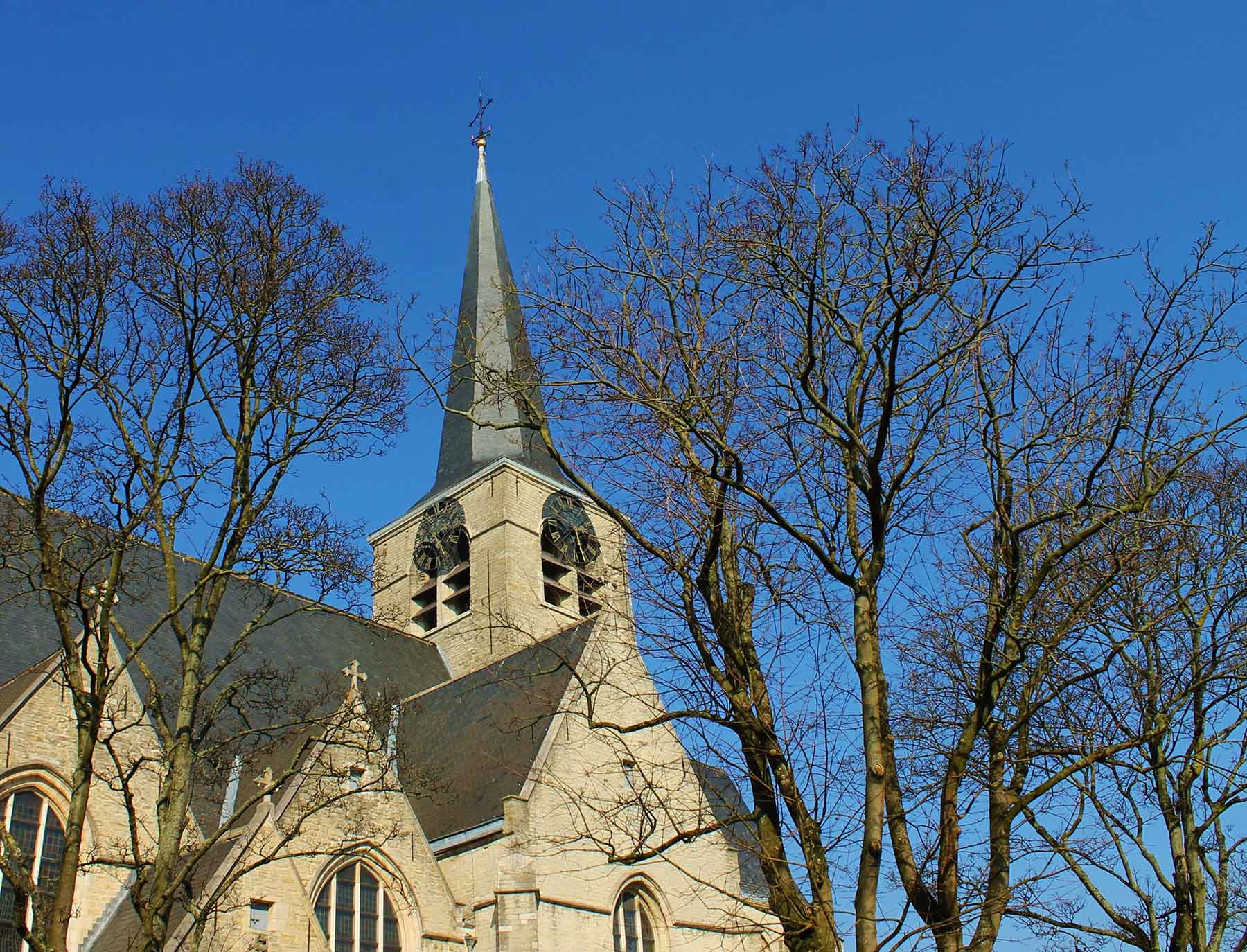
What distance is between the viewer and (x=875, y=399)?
25.1 ft

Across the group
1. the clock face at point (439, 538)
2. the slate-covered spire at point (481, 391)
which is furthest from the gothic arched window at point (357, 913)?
the clock face at point (439, 538)

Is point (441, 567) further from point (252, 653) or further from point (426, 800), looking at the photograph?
point (426, 800)

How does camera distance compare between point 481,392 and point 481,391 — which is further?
point 481,391

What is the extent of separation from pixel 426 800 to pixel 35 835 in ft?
21.6

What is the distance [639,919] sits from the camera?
719 inches

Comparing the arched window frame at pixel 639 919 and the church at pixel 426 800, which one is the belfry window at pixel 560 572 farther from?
the arched window frame at pixel 639 919

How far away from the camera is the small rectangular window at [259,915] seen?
13.2 meters

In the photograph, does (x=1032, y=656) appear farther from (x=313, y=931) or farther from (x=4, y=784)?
(x=4, y=784)

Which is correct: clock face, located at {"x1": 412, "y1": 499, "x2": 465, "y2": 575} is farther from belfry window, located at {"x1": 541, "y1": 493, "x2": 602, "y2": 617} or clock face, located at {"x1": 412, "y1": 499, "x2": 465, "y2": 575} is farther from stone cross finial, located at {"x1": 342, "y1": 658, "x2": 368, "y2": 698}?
stone cross finial, located at {"x1": 342, "y1": 658, "x2": 368, "y2": 698}

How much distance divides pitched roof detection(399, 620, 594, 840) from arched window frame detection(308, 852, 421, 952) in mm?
1049

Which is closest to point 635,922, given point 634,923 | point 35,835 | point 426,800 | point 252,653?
point 634,923

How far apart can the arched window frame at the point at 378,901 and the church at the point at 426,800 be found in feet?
0.08

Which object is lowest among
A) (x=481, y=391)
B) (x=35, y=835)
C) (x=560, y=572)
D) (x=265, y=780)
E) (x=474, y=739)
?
(x=35, y=835)

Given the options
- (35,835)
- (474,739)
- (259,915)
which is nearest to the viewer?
(259,915)
